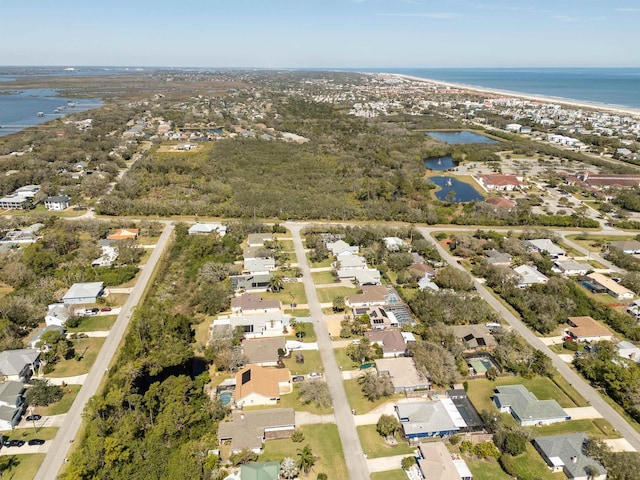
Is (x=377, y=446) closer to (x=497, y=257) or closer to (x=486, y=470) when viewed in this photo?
(x=486, y=470)

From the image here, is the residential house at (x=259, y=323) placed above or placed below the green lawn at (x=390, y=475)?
above

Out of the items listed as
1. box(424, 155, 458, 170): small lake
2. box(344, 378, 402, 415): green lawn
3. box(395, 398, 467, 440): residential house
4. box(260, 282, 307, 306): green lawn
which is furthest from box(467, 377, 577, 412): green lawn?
box(424, 155, 458, 170): small lake

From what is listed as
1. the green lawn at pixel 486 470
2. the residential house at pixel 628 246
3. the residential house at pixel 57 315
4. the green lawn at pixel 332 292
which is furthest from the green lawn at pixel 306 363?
the residential house at pixel 628 246

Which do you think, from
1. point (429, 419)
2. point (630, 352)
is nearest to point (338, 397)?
point (429, 419)

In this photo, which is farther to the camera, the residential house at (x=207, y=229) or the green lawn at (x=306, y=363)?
the residential house at (x=207, y=229)

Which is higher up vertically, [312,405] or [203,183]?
[203,183]

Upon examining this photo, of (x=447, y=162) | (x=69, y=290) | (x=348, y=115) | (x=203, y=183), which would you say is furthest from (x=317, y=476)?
(x=348, y=115)

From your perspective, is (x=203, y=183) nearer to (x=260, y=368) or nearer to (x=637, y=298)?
(x=260, y=368)

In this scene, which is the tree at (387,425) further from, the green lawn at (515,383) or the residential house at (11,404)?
the residential house at (11,404)
